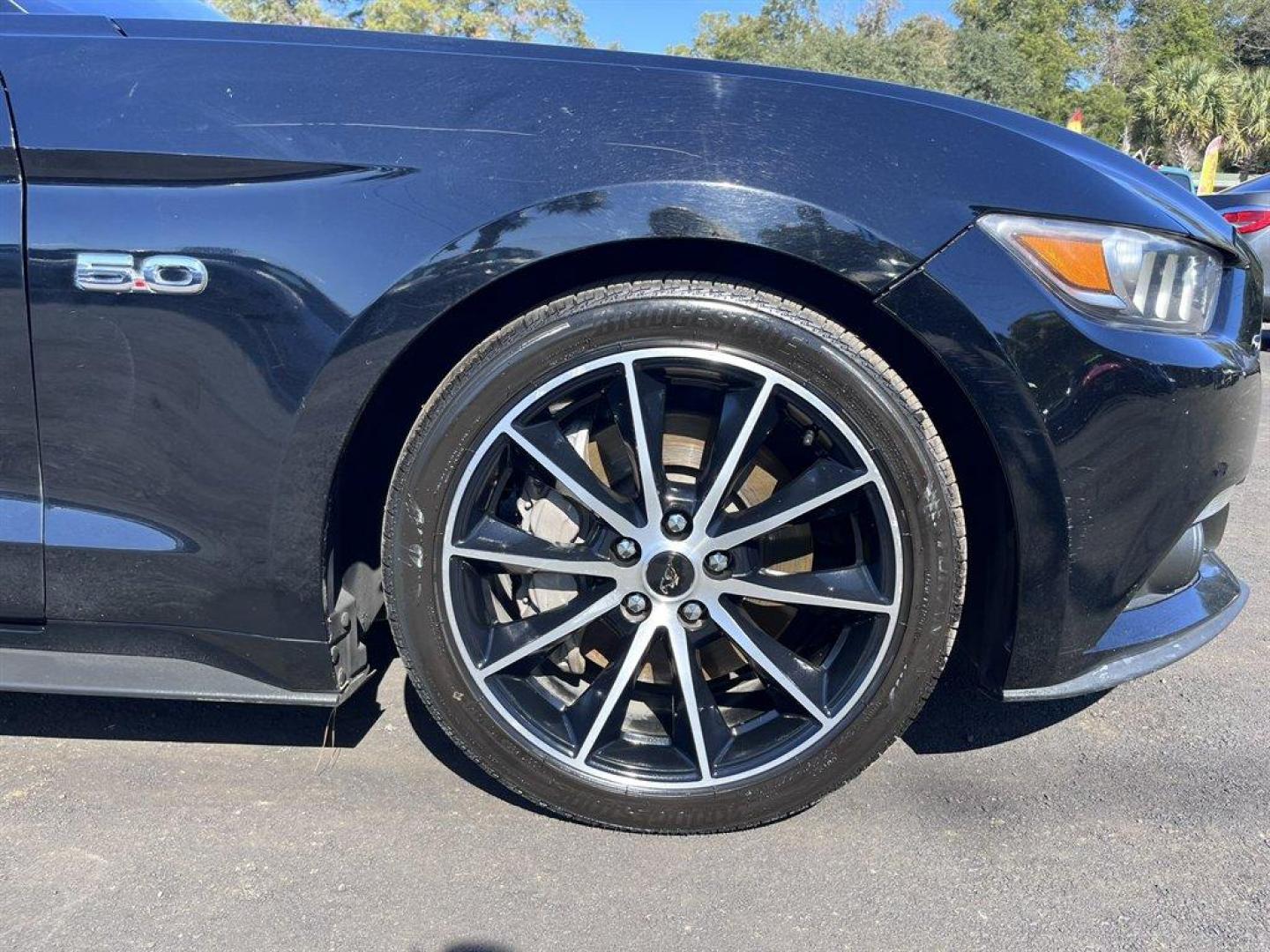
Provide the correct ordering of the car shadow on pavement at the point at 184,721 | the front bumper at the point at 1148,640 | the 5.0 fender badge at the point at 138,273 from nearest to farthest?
A: the 5.0 fender badge at the point at 138,273 → the front bumper at the point at 1148,640 → the car shadow on pavement at the point at 184,721

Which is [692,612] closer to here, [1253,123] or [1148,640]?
[1148,640]

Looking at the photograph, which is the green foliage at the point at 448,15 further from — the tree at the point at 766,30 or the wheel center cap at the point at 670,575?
the wheel center cap at the point at 670,575

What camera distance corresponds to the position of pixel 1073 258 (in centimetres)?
181

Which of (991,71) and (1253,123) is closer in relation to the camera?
(991,71)

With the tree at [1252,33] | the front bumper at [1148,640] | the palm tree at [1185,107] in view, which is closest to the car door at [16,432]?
the front bumper at [1148,640]

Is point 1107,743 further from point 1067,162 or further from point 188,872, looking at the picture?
point 188,872

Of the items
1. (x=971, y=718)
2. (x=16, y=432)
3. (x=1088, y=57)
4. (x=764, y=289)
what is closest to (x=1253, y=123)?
(x=1088, y=57)

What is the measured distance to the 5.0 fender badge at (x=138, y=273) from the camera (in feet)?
5.79

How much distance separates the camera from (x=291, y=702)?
1987mm

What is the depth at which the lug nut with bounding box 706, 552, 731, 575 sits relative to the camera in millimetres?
1903

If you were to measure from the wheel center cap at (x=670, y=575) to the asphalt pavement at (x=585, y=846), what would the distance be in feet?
1.73

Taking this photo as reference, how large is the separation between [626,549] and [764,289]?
55 cm

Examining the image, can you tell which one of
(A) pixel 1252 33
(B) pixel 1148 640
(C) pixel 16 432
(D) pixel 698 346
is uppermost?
(A) pixel 1252 33

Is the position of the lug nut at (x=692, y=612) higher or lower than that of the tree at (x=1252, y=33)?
lower
